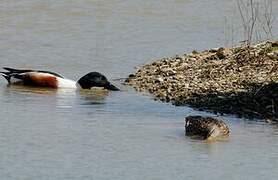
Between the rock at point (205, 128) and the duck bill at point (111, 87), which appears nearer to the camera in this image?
the rock at point (205, 128)

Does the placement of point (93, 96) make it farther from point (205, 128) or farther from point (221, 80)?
point (205, 128)

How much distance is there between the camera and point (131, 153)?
29.2 feet

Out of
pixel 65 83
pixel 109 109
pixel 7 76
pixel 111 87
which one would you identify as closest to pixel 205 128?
pixel 109 109

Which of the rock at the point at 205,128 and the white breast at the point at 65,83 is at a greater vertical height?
the white breast at the point at 65,83

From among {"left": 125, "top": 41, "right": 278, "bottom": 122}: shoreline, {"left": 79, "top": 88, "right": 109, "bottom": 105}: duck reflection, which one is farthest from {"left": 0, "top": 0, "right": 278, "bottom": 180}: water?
{"left": 125, "top": 41, "right": 278, "bottom": 122}: shoreline

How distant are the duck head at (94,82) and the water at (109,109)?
0.13 meters

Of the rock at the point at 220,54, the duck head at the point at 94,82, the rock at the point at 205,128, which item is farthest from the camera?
the rock at the point at 220,54

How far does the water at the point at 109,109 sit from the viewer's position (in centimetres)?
848

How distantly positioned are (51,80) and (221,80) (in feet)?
6.07

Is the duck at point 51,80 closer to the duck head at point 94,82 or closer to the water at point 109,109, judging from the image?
the duck head at point 94,82

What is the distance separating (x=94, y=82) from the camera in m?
12.4

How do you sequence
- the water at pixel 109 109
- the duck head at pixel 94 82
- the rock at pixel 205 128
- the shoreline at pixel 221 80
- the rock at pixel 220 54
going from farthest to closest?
the rock at pixel 220 54 < the duck head at pixel 94 82 < the shoreline at pixel 221 80 < the rock at pixel 205 128 < the water at pixel 109 109

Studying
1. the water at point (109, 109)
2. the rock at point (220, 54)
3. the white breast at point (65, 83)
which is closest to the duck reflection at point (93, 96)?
the water at point (109, 109)

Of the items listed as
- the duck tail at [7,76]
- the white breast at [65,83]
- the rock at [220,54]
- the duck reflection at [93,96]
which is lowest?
the duck reflection at [93,96]
